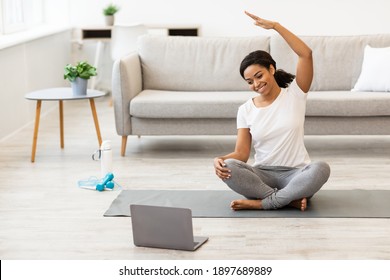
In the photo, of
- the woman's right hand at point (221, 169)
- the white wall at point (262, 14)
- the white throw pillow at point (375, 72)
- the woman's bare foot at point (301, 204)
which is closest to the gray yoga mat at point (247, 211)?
the woman's bare foot at point (301, 204)

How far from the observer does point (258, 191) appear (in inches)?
147

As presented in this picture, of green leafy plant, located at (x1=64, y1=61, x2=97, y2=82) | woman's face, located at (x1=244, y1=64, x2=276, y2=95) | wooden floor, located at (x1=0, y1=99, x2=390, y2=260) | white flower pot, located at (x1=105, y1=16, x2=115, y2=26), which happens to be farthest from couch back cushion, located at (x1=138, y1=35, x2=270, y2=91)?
white flower pot, located at (x1=105, y1=16, x2=115, y2=26)

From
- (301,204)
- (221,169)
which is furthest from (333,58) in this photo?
(221,169)

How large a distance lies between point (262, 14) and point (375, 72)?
111 inches

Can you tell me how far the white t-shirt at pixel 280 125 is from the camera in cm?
373

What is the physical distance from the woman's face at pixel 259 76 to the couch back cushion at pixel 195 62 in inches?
71.8

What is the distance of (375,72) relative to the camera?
205 inches

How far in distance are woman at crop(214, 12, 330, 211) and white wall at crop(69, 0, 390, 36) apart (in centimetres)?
415

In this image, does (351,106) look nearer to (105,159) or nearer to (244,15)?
(105,159)

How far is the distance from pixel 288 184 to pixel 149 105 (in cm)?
160

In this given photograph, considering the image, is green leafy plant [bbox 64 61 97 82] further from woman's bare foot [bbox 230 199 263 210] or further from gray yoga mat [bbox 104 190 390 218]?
woman's bare foot [bbox 230 199 263 210]
